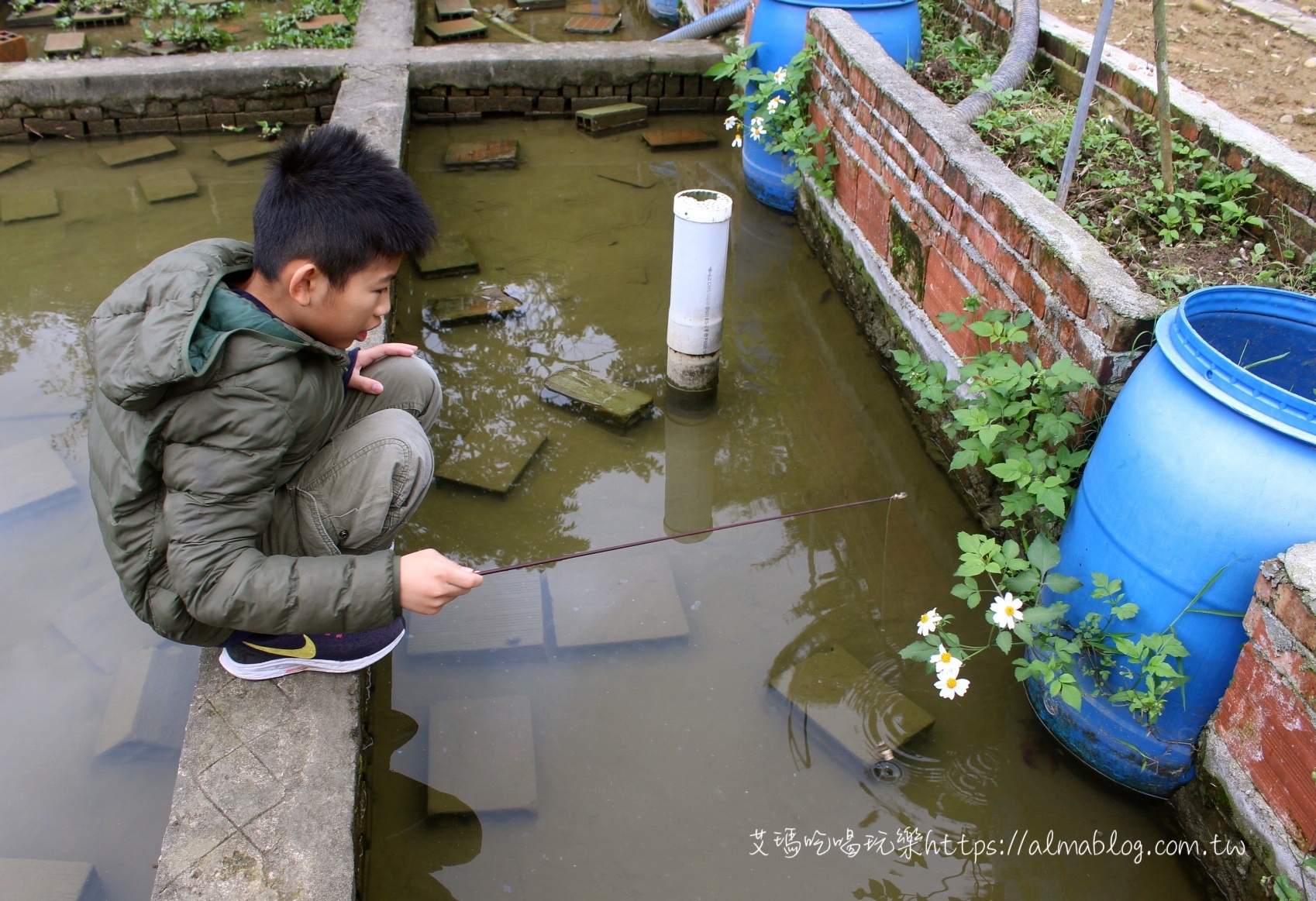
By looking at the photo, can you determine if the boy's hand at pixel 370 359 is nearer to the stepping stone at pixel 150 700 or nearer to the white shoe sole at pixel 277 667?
the white shoe sole at pixel 277 667

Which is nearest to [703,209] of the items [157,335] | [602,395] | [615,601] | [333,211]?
[602,395]

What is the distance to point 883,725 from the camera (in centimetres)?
226

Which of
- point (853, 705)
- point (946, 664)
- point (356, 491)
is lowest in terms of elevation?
point (853, 705)

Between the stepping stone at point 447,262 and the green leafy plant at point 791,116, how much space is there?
1.53 meters

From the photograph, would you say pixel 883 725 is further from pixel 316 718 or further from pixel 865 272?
pixel 865 272

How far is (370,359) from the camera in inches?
99.2

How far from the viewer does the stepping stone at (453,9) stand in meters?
7.86

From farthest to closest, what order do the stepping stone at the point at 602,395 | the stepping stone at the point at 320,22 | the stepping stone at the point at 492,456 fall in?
the stepping stone at the point at 320,22, the stepping stone at the point at 602,395, the stepping stone at the point at 492,456

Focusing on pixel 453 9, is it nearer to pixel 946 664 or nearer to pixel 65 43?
pixel 65 43

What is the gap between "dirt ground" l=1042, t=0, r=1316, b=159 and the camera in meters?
3.74

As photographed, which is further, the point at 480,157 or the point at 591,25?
the point at 591,25

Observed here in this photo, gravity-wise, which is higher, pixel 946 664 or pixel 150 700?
pixel 946 664

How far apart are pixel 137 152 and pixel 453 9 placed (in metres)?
3.65

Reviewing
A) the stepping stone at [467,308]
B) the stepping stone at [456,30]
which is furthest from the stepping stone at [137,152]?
the stepping stone at [456,30]
